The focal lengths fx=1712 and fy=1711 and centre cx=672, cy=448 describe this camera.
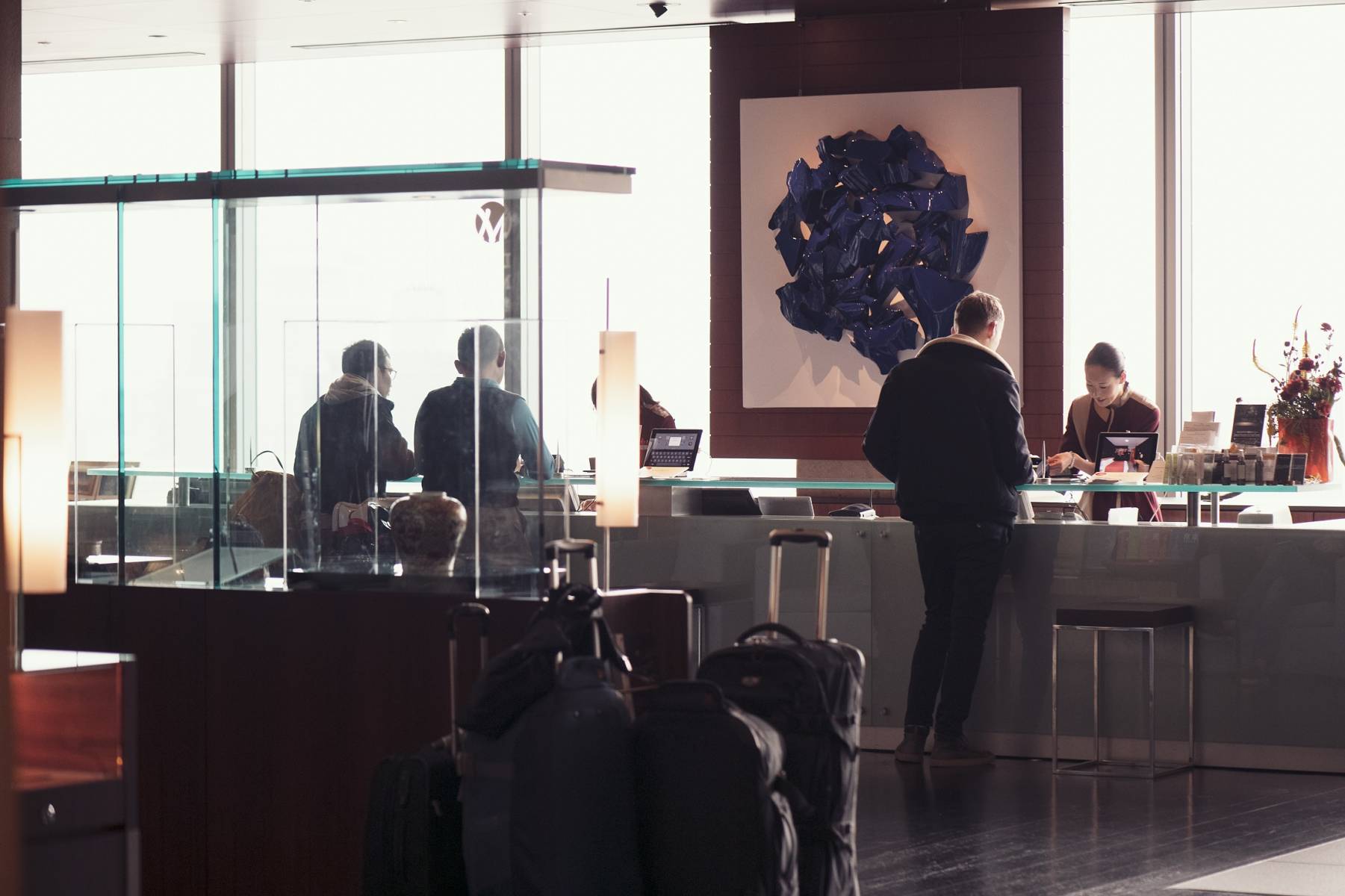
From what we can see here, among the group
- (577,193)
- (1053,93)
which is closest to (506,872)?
(577,193)

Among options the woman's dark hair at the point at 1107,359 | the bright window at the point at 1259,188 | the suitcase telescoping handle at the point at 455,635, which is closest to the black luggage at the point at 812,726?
the suitcase telescoping handle at the point at 455,635

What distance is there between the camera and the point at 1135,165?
9.43m

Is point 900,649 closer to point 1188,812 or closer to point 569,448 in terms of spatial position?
point 1188,812

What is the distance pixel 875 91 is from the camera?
943cm

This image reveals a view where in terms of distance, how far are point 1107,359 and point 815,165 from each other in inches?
98.6

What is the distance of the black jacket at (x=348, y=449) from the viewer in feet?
14.7

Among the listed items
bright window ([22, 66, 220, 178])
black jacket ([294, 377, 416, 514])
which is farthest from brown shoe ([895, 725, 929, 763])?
bright window ([22, 66, 220, 178])

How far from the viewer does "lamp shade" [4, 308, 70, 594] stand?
12.0 ft

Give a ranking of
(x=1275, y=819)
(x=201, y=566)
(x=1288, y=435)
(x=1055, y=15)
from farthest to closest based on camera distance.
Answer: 1. (x=1055, y=15)
2. (x=1288, y=435)
3. (x=1275, y=819)
4. (x=201, y=566)

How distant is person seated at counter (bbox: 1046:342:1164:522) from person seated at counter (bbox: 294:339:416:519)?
3983mm

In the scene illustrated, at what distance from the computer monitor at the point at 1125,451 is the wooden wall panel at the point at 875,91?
2336mm

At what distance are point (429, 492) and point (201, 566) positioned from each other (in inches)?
28.8

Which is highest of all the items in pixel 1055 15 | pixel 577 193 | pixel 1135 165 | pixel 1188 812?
pixel 1055 15

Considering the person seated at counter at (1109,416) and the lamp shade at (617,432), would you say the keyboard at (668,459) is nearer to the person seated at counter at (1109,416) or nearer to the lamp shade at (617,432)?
the person seated at counter at (1109,416)
